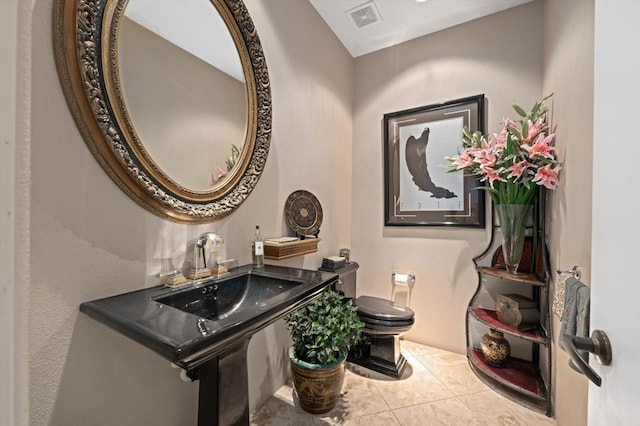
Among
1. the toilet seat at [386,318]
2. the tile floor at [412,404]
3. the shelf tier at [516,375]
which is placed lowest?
the tile floor at [412,404]

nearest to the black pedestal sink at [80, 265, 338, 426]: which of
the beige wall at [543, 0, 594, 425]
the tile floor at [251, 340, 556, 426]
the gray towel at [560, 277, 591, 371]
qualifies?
the tile floor at [251, 340, 556, 426]

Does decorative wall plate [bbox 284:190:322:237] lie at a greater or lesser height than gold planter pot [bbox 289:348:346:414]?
greater

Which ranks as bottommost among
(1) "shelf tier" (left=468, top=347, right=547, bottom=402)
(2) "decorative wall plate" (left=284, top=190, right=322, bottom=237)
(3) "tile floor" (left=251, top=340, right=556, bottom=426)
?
(3) "tile floor" (left=251, top=340, right=556, bottom=426)

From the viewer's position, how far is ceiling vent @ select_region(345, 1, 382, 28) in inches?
74.3

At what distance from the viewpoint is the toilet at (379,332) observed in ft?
5.70

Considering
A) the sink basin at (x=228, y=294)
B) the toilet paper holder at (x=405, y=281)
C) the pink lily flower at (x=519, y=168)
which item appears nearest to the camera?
the sink basin at (x=228, y=294)

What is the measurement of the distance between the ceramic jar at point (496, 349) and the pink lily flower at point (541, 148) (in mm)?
1238

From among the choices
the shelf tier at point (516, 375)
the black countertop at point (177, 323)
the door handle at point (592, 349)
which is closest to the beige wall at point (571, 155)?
the shelf tier at point (516, 375)

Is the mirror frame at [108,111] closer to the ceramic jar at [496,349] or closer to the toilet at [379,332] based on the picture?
the toilet at [379,332]

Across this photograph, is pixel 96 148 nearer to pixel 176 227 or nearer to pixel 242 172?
pixel 176 227

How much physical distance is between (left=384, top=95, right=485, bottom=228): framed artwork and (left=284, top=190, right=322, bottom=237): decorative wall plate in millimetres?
799

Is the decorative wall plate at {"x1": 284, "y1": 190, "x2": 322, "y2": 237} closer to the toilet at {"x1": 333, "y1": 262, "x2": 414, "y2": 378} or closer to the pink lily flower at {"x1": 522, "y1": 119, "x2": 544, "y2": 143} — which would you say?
the toilet at {"x1": 333, "y1": 262, "x2": 414, "y2": 378}

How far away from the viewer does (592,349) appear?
1.60 ft

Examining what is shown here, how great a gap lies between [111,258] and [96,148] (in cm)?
38
